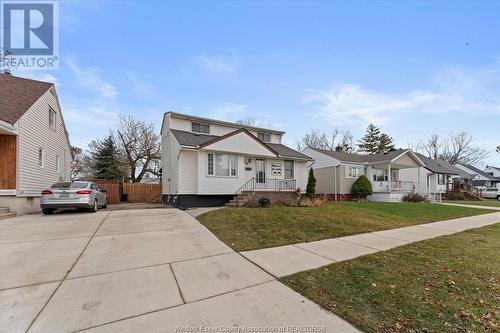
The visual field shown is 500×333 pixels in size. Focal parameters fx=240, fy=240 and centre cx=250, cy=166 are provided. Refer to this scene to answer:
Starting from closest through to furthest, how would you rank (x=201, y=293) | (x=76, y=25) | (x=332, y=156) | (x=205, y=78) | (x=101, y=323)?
(x=101, y=323) → (x=201, y=293) → (x=76, y=25) → (x=205, y=78) → (x=332, y=156)

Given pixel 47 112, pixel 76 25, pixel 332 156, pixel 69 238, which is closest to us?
pixel 69 238

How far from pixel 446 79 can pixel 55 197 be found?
2112 cm

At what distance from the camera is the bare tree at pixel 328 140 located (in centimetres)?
4481

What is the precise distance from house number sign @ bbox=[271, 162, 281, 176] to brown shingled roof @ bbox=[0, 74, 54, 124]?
13.9 m

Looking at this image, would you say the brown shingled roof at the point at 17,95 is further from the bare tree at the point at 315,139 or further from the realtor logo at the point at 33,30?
the bare tree at the point at 315,139

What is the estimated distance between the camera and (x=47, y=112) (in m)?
13.9

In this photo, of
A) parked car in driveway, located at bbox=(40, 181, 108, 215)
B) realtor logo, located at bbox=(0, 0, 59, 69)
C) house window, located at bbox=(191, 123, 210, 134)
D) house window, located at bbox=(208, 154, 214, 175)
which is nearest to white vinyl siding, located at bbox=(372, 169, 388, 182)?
house window, located at bbox=(191, 123, 210, 134)

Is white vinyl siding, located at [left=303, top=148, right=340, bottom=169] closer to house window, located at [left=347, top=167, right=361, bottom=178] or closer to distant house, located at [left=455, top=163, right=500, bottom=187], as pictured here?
house window, located at [left=347, top=167, right=361, bottom=178]

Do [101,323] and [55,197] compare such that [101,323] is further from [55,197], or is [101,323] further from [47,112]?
[47,112]

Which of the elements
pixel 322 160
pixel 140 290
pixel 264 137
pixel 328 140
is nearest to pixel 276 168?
pixel 264 137

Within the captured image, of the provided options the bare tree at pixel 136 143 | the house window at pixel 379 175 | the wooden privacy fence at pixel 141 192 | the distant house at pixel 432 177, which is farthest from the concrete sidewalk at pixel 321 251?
the bare tree at pixel 136 143

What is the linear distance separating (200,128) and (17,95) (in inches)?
391

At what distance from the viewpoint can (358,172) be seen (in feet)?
79.5

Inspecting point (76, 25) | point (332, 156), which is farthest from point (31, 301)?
point (332, 156)
